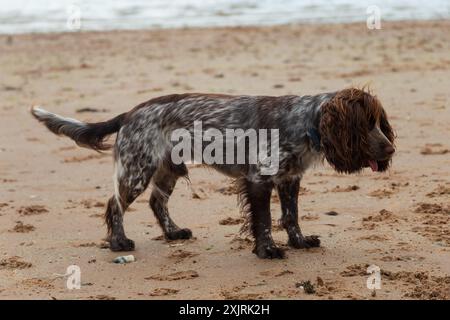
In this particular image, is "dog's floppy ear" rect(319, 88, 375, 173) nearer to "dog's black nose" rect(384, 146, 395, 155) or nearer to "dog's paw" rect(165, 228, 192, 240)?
"dog's black nose" rect(384, 146, 395, 155)

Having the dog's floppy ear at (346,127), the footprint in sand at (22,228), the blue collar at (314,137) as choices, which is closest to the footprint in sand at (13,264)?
the footprint in sand at (22,228)

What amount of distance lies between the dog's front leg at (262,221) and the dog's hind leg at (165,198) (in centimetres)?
82

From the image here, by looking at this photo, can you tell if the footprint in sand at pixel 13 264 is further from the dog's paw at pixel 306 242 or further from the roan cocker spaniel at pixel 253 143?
the dog's paw at pixel 306 242

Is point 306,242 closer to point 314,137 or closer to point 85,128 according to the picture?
point 314,137

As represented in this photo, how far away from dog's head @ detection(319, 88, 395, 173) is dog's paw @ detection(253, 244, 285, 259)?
80 cm

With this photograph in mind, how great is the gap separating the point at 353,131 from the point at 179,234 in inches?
72.1

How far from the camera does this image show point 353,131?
6438mm

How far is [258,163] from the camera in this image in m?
6.75

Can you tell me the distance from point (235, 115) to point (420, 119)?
536 centimetres

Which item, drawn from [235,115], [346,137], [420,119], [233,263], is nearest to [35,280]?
[233,263]

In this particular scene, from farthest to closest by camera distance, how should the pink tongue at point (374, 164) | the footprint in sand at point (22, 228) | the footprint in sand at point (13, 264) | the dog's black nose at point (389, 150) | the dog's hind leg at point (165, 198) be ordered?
the footprint in sand at point (22, 228) < the dog's hind leg at point (165, 198) < the footprint in sand at point (13, 264) < the pink tongue at point (374, 164) < the dog's black nose at point (389, 150)

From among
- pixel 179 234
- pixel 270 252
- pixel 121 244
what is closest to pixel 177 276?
pixel 270 252

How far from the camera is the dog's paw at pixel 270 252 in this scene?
265 inches

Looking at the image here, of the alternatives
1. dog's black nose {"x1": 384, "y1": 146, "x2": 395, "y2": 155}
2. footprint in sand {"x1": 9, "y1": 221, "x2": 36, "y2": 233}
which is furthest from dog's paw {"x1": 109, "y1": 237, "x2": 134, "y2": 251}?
dog's black nose {"x1": 384, "y1": 146, "x2": 395, "y2": 155}
